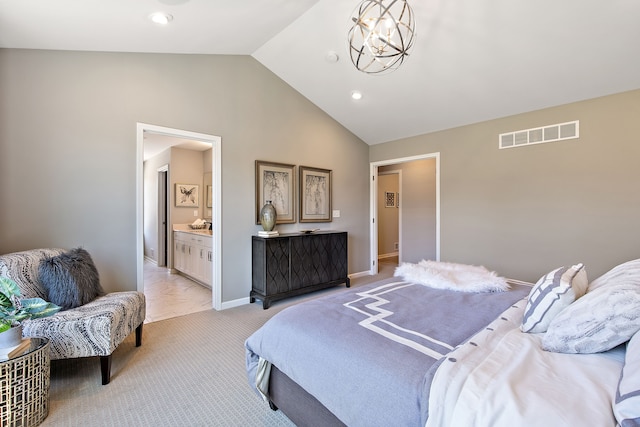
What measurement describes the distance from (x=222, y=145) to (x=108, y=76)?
1.27 meters

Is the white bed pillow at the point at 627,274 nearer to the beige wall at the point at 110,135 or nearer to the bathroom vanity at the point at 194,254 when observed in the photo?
the beige wall at the point at 110,135

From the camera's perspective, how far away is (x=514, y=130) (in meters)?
3.83

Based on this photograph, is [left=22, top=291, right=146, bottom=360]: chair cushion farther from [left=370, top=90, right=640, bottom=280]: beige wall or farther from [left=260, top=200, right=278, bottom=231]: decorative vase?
[left=370, top=90, right=640, bottom=280]: beige wall

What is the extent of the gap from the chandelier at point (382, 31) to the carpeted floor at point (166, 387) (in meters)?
2.38

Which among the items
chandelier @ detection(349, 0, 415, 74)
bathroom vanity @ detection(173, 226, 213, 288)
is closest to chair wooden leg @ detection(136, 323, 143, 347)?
bathroom vanity @ detection(173, 226, 213, 288)

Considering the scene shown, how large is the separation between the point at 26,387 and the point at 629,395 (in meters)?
2.60

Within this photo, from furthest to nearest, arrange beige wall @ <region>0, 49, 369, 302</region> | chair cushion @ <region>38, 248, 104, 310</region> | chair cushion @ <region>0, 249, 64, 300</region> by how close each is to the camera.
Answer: beige wall @ <region>0, 49, 369, 302</region>, chair cushion @ <region>38, 248, 104, 310</region>, chair cushion @ <region>0, 249, 64, 300</region>

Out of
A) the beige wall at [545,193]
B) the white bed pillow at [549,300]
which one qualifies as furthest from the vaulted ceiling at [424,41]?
the white bed pillow at [549,300]

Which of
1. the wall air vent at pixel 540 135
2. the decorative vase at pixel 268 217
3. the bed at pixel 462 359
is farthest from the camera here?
the decorative vase at pixel 268 217

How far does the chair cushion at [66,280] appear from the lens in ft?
7.22

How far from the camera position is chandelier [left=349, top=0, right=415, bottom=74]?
6.19 feet

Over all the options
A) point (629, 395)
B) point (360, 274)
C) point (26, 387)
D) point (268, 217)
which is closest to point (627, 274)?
point (629, 395)

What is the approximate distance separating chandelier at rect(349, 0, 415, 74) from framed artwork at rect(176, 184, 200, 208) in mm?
4191

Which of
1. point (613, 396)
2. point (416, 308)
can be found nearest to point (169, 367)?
point (416, 308)
